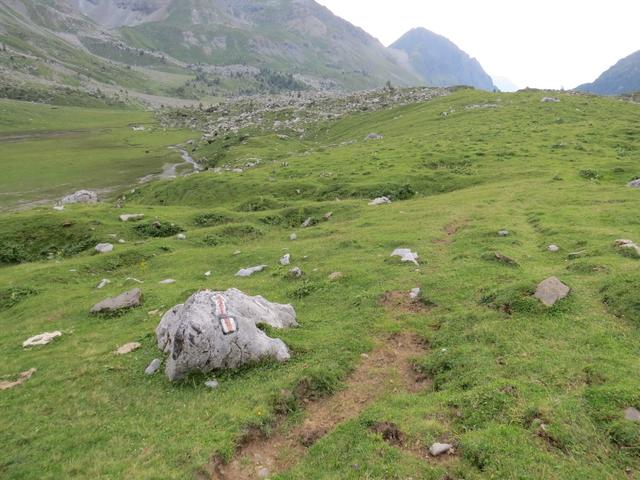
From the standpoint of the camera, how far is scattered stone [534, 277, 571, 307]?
1767 cm

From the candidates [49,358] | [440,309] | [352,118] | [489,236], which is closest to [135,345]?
[49,358]

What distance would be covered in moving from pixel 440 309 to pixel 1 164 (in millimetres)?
108316

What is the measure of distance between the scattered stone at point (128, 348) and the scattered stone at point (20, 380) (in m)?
3.47

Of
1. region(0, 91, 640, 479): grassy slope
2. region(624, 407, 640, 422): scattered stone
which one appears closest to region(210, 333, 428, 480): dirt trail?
region(0, 91, 640, 479): grassy slope

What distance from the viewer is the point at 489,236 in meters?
28.0

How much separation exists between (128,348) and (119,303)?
5914mm

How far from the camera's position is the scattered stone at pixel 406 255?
25464 mm

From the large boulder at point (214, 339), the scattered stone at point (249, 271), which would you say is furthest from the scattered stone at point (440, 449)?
the scattered stone at point (249, 271)

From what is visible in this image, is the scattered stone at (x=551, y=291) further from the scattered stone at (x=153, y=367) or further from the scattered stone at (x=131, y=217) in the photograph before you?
the scattered stone at (x=131, y=217)

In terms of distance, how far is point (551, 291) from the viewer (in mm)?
18062

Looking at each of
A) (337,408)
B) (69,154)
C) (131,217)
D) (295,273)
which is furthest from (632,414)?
(69,154)

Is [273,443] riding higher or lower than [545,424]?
lower

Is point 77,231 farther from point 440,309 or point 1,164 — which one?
point 1,164

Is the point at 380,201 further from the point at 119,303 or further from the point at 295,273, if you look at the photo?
the point at 119,303
